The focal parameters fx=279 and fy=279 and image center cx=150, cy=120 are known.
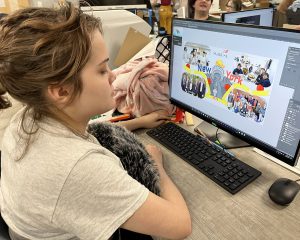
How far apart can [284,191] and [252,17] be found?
1.19m

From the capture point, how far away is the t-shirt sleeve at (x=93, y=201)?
0.53m

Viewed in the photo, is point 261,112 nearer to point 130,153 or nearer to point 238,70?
point 238,70

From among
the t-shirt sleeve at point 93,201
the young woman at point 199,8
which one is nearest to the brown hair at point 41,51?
the t-shirt sleeve at point 93,201

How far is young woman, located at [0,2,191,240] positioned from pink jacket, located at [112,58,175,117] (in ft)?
1.72

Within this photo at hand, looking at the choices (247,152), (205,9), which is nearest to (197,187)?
(247,152)

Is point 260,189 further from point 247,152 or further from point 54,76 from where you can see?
point 54,76

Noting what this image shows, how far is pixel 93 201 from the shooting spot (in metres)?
0.53

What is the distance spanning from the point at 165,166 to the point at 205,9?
168 cm

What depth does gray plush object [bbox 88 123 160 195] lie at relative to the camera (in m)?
0.75

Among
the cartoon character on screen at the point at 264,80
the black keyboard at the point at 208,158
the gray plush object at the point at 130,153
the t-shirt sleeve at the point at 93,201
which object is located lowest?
the black keyboard at the point at 208,158

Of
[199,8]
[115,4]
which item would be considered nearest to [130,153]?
[115,4]

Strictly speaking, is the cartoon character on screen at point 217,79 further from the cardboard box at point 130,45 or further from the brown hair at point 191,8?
the brown hair at point 191,8

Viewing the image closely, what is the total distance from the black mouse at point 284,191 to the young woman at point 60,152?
26cm

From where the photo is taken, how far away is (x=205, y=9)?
7.15 feet
